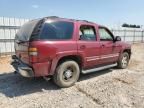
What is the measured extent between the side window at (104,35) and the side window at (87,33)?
0.37 metres

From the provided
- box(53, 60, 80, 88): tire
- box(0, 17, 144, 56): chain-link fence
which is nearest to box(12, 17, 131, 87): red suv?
box(53, 60, 80, 88): tire

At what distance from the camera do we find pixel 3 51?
1041 cm

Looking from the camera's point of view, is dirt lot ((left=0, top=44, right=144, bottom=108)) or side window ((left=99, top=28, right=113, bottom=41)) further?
side window ((left=99, top=28, right=113, bottom=41))

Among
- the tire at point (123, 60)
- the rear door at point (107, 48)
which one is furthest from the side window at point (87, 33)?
the tire at point (123, 60)

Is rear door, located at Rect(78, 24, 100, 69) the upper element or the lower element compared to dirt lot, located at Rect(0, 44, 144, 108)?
upper

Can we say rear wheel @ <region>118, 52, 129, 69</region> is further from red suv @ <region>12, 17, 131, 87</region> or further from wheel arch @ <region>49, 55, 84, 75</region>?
wheel arch @ <region>49, 55, 84, 75</region>

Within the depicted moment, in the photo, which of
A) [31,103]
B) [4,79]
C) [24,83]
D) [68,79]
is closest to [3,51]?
[4,79]

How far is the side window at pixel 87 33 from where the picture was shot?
5.77 metres

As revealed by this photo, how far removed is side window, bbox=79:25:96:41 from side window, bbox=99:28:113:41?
0.37 m

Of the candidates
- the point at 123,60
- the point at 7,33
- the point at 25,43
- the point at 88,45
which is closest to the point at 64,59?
the point at 88,45

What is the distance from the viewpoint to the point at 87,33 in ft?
19.9

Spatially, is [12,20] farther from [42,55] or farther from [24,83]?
[42,55]

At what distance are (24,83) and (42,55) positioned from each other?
1.59m

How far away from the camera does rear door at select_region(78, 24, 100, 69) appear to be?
5683 millimetres
